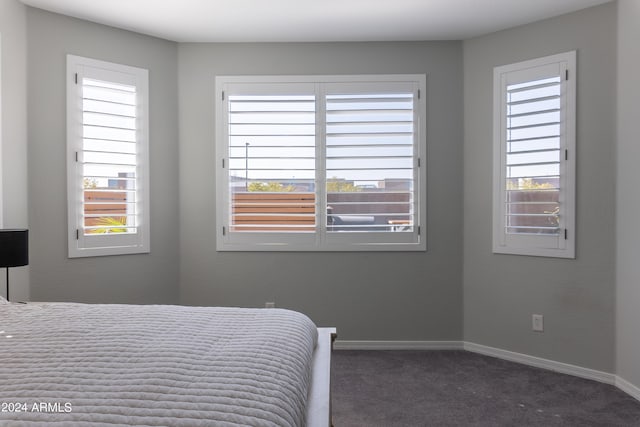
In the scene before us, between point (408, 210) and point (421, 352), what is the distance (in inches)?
45.7

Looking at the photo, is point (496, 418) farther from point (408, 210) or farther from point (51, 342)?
point (51, 342)

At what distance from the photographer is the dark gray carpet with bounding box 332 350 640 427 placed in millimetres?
2691

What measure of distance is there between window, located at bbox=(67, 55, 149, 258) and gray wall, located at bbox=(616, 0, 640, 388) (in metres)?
3.43

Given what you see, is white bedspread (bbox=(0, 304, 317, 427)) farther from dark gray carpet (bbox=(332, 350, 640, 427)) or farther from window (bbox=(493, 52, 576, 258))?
window (bbox=(493, 52, 576, 258))

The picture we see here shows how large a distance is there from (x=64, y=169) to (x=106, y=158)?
0.31 meters

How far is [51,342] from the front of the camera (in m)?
1.59

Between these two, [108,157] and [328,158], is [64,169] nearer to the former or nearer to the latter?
[108,157]

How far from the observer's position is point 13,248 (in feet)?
8.89

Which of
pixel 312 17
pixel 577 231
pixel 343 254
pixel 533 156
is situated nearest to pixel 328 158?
pixel 343 254

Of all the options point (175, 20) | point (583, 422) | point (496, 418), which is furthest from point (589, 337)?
point (175, 20)

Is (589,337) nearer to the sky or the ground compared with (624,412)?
nearer to the sky

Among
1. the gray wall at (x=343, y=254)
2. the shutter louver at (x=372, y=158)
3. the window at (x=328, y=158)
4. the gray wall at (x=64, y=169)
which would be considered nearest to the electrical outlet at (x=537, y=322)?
the gray wall at (x=343, y=254)

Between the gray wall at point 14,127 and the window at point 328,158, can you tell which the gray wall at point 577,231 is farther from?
the gray wall at point 14,127

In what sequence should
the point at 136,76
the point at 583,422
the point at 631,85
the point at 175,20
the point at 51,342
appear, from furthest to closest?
the point at 136,76 < the point at 175,20 < the point at 631,85 < the point at 583,422 < the point at 51,342
